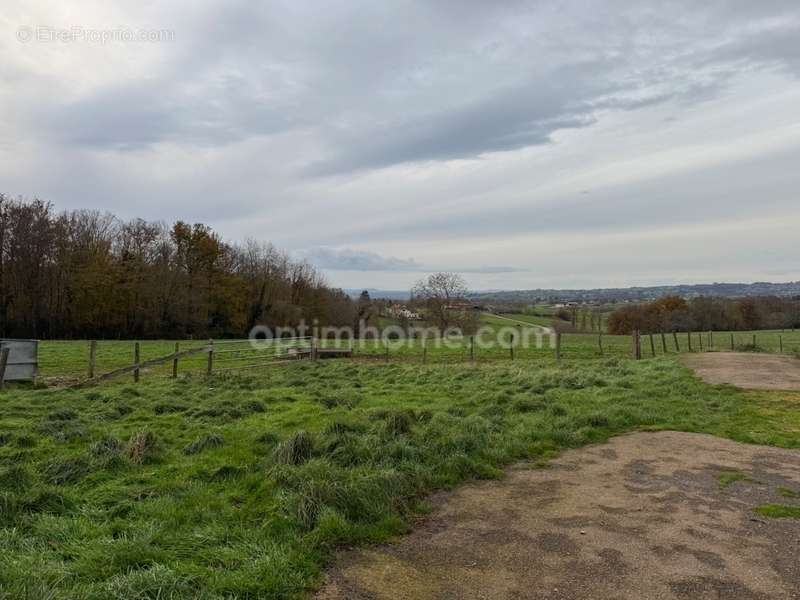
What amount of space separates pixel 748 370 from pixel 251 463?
15.4 metres

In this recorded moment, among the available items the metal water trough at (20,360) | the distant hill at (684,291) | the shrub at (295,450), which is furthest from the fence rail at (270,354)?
the distant hill at (684,291)

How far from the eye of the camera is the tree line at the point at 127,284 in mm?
41688

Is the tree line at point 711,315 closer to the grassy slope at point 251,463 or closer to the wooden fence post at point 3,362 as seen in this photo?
the grassy slope at point 251,463

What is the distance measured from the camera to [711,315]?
62000 mm

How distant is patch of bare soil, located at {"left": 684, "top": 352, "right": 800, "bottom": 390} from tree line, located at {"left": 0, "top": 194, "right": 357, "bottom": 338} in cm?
4149

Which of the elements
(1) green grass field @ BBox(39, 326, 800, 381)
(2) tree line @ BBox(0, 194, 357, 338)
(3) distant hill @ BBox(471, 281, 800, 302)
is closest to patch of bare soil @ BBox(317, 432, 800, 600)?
(1) green grass field @ BBox(39, 326, 800, 381)

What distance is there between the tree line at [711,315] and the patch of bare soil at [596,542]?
58227mm

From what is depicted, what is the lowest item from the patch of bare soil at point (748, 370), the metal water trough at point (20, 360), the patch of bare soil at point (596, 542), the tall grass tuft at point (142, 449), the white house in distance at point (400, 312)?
the patch of bare soil at point (596, 542)

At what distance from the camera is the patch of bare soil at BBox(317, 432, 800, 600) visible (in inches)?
146

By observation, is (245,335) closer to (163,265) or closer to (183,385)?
Result: (163,265)

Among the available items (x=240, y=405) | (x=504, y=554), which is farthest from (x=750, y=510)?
(x=240, y=405)

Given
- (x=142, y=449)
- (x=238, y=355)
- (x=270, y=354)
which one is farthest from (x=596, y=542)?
(x=238, y=355)

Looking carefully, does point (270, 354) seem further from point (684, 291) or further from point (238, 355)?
point (684, 291)

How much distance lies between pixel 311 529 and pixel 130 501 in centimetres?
196
